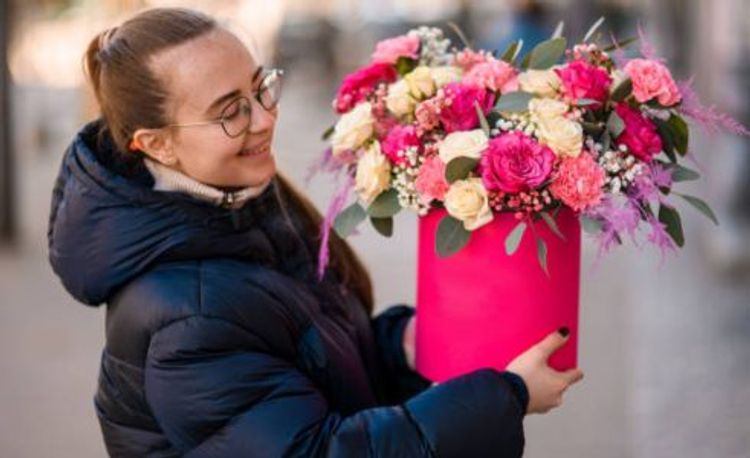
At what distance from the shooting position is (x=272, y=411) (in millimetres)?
2127

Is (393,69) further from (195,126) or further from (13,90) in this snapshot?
(13,90)

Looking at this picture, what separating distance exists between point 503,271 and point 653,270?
630 cm

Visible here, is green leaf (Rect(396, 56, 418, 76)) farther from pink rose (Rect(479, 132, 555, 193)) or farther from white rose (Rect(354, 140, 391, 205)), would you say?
pink rose (Rect(479, 132, 555, 193))

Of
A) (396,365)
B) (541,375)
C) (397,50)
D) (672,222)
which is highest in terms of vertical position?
(397,50)

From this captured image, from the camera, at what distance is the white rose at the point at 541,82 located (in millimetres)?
2314

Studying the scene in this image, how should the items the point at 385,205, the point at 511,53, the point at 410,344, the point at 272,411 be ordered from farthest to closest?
the point at 410,344 < the point at 511,53 < the point at 385,205 < the point at 272,411

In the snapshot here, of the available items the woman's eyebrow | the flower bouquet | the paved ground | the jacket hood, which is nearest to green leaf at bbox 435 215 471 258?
the flower bouquet

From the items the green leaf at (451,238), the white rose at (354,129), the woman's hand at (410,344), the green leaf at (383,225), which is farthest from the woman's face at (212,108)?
the woman's hand at (410,344)

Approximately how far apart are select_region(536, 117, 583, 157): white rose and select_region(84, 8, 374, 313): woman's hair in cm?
61

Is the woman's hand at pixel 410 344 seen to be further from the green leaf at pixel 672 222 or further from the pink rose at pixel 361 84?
the green leaf at pixel 672 222

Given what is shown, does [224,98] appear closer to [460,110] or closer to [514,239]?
[460,110]

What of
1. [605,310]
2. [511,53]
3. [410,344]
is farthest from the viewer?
[605,310]

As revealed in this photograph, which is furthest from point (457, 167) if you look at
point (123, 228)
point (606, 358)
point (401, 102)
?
point (606, 358)

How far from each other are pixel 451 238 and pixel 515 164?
0.58 ft
